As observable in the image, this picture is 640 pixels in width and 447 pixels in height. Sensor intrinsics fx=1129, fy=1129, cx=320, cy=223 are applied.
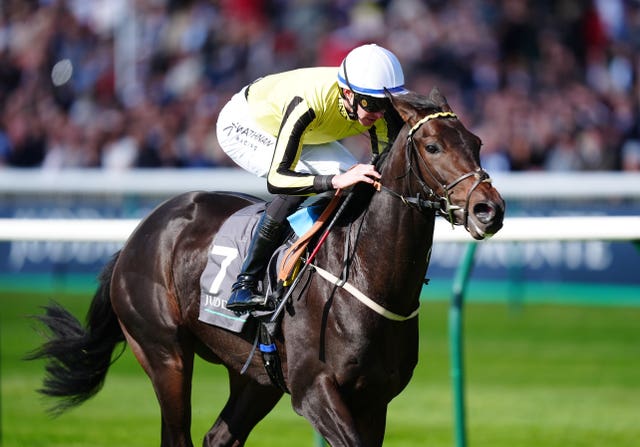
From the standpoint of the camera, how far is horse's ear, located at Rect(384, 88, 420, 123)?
14.1 feet

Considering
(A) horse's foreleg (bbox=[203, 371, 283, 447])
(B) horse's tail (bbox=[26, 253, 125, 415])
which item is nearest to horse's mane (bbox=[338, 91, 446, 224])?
(A) horse's foreleg (bbox=[203, 371, 283, 447])

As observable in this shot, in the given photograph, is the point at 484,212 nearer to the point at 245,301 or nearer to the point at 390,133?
the point at 390,133

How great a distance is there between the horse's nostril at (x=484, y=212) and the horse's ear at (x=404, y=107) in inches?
20.1

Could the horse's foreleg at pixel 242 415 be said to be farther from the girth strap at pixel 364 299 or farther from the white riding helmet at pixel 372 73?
the white riding helmet at pixel 372 73

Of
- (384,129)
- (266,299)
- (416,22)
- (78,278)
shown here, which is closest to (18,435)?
(266,299)

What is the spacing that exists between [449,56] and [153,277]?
9750mm

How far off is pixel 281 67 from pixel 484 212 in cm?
1207

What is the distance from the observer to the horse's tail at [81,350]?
5.67 meters

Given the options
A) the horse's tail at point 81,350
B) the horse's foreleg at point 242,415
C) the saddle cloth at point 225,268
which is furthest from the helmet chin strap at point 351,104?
the horse's tail at point 81,350

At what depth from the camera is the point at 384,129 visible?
16.4 feet

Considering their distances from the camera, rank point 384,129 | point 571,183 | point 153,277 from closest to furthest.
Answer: point 384,129
point 153,277
point 571,183

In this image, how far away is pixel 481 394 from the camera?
8102 mm

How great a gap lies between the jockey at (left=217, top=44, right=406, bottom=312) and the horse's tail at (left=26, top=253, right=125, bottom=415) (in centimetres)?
108

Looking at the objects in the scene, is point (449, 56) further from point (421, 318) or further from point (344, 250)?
point (344, 250)
